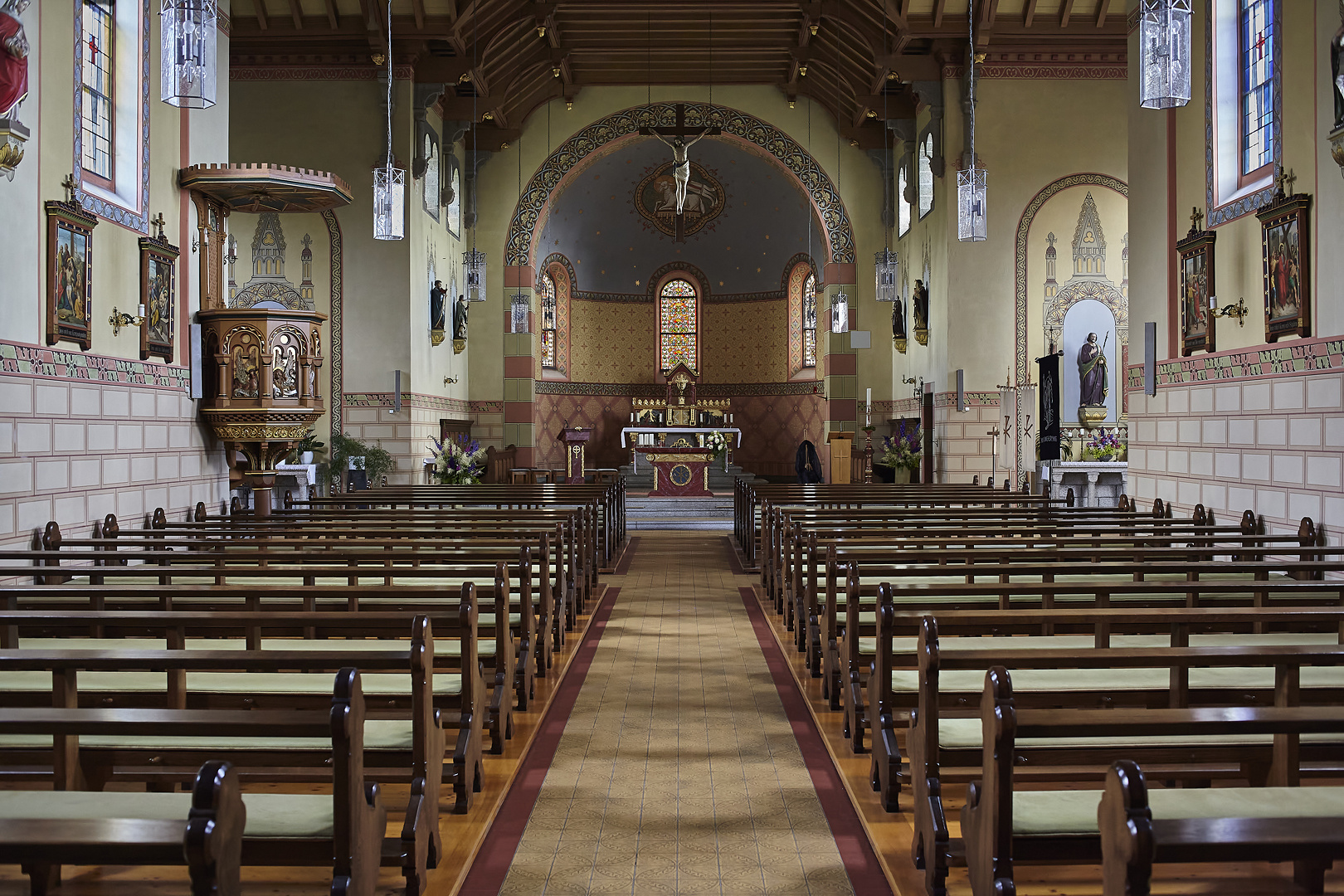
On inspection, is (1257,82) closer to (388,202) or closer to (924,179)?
(388,202)

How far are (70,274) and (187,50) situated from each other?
228 centimetres

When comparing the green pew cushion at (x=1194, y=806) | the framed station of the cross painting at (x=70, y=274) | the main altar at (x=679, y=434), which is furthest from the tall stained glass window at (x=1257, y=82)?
the main altar at (x=679, y=434)

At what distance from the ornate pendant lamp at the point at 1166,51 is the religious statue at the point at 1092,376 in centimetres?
874

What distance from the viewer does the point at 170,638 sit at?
368 cm

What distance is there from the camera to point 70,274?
7410 millimetres

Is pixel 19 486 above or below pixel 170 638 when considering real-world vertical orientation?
above

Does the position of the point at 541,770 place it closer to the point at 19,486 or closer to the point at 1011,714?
the point at 1011,714

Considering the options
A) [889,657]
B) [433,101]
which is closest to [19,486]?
[889,657]

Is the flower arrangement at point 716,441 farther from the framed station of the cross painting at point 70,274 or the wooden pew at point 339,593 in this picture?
the wooden pew at point 339,593

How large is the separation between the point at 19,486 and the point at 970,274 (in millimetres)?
12621

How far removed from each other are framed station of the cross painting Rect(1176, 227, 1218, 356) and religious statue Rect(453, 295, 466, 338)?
12.2 m

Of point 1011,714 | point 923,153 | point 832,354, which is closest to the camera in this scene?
point 1011,714

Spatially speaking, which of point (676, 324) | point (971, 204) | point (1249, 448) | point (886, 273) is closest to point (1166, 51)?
point (1249, 448)

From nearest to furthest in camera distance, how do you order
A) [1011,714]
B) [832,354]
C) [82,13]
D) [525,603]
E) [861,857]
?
[1011,714] < [861,857] < [525,603] < [82,13] < [832,354]
